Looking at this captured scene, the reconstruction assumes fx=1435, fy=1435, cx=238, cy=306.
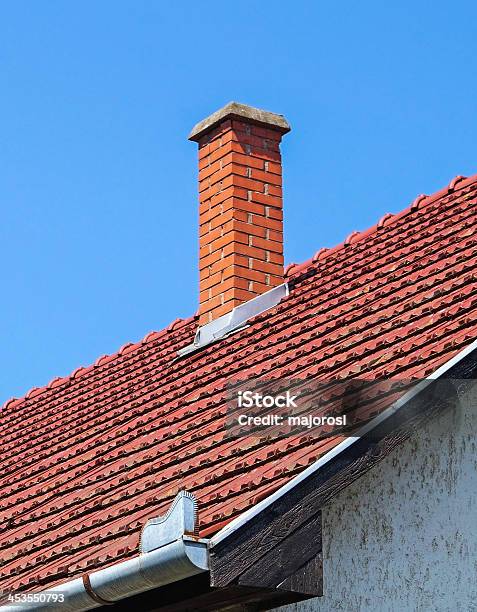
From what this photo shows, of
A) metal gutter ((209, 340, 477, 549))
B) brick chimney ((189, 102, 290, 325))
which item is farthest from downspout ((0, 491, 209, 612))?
brick chimney ((189, 102, 290, 325))

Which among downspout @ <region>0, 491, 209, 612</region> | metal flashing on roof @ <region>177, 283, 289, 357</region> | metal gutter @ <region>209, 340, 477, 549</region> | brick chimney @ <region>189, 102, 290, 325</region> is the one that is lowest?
downspout @ <region>0, 491, 209, 612</region>

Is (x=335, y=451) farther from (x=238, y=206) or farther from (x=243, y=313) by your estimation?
(x=238, y=206)

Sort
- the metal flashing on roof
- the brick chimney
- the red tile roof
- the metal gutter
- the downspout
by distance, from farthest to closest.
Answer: the brick chimney
the metal flashing on roof
the red tile roof
the metal gutter
the downspout

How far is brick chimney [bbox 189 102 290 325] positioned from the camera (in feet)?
36.9

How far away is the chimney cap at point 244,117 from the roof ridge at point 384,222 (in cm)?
110

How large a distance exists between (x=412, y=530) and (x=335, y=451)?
1.77ft

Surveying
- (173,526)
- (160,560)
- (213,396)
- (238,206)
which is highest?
(238,206)

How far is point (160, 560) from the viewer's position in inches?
243

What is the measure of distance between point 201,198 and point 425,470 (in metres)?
5.51

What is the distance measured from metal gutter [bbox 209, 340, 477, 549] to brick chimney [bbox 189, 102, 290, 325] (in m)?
4.36

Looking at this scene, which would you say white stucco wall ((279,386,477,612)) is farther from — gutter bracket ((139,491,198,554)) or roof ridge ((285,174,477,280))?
roof ridge ((285,174,477,280))
